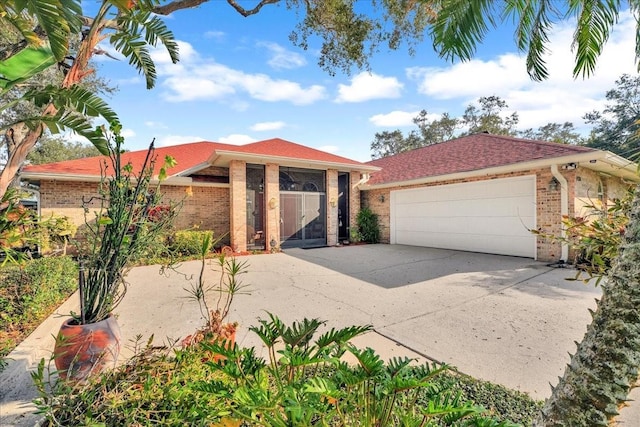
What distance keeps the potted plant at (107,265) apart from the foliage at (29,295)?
1.67 m

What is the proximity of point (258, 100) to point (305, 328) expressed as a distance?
13.1 metres

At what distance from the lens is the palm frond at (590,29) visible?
4328 mm

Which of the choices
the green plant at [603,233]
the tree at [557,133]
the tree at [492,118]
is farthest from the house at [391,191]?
the tree at [557,133]

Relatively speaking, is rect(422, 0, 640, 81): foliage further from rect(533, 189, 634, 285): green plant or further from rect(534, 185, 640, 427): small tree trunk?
rect(534, 185, 640, 427): small tree trunk

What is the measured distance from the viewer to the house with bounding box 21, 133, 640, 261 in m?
9.12

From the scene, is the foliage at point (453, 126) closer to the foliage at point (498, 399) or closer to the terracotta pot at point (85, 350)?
the foliage at point (498, 399)

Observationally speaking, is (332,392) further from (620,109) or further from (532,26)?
(620,109)

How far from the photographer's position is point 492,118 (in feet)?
103

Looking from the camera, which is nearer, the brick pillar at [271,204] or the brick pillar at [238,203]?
the brick pillar at [238,203]

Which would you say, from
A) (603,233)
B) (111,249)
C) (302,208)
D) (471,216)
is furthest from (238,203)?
(603,233)

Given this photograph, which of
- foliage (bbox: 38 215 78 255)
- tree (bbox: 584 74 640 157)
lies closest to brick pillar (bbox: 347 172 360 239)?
foliage (bbox: 38 215 78 255)

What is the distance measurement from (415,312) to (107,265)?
444 centimetres

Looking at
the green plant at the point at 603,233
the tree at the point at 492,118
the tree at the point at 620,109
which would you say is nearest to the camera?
the green plant at the point at 603,233

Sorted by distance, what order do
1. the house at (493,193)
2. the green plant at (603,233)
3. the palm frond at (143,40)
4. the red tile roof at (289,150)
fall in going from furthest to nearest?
the red tile roof at (289,150) < the house at (493,193) < the palm frond at (143,40) < the green plant at (603,233)
